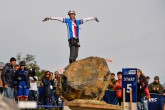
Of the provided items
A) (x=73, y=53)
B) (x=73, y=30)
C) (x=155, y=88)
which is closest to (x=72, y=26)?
(x=73, y=30)

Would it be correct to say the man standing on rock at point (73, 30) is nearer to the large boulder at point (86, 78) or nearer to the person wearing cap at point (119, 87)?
the large boulder at point (86, 78)

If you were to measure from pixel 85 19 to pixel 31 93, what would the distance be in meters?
3.27

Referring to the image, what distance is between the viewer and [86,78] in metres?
17.0

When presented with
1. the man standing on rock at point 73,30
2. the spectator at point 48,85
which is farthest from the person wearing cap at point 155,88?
the man standing on rock at point 73,30

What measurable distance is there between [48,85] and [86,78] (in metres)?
1.66

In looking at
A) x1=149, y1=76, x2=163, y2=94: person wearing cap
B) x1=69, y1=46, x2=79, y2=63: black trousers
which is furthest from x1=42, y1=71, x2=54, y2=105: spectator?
x1=149, y1=76, x2=163, y2=94: person wearing cap

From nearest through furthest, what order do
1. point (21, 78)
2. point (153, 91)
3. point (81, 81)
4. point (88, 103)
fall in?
point (88, 103) → point (21, 78) → point (81, 81) → point (153, 91)

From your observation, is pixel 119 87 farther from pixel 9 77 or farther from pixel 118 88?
pixel 9 77

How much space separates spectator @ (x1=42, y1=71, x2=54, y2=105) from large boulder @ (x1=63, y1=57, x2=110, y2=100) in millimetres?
916

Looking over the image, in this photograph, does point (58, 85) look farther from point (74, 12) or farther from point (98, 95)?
point (74, 12)

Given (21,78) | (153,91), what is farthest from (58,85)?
(153,91)

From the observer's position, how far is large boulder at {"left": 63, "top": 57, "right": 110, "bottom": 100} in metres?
16.8

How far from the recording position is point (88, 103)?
14672 millimetres

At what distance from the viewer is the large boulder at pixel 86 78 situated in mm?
16758
